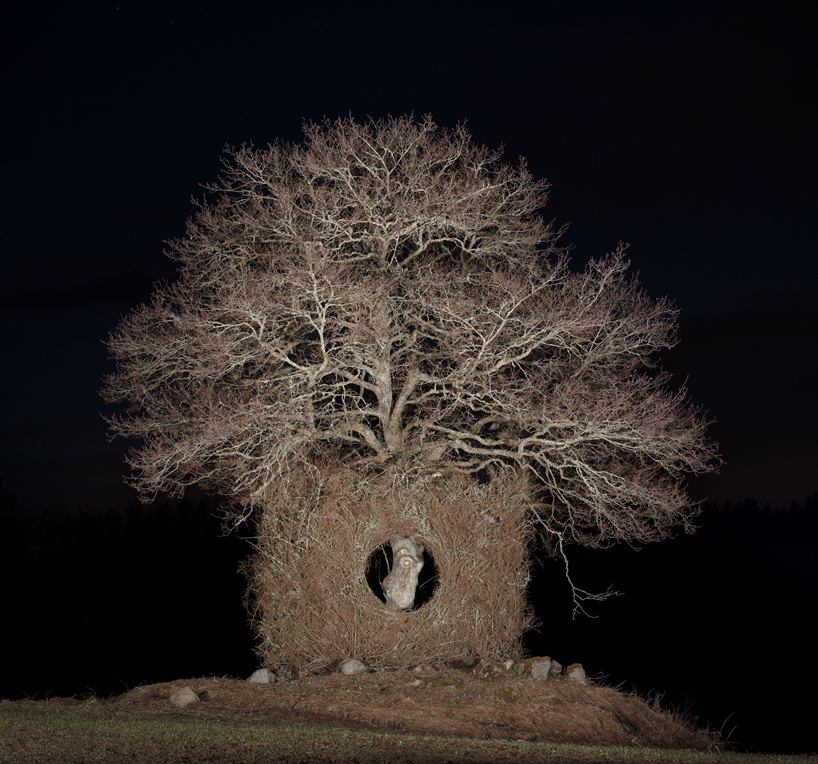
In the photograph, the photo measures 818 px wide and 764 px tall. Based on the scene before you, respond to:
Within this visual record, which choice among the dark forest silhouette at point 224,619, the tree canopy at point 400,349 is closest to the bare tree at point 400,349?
the tree canopy at point 400,349

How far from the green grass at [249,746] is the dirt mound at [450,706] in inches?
38.7

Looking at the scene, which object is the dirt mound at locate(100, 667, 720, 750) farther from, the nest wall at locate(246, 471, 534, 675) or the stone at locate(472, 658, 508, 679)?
the nest wall at locate(246, 471, 534, 675)

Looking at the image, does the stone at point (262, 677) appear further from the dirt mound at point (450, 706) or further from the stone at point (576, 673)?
the stone at point (576, 673)

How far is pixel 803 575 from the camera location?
9506cm

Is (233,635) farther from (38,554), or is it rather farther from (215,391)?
(215,391)

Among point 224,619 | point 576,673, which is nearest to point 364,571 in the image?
point 576,673

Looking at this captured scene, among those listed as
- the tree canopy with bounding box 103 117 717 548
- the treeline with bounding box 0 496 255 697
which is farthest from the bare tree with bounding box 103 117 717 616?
the treeline with bounding box 0 496 255 697

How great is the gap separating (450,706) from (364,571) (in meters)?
3.23

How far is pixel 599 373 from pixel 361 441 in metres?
4.93

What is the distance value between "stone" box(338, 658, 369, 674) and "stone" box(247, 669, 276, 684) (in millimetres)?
1243

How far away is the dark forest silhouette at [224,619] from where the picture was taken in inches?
1401

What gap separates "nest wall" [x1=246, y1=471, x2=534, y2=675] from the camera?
14.1 m

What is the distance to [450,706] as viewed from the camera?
38.2 feet

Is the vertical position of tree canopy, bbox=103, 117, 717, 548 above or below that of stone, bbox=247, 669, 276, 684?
above
